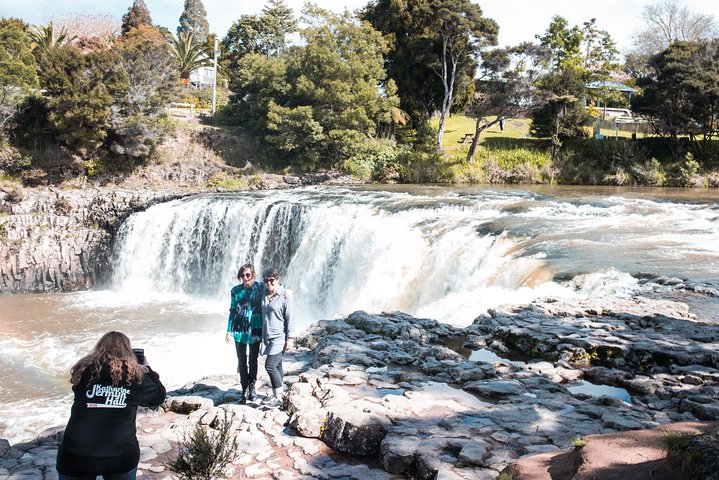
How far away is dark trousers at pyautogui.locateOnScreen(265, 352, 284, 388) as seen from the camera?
607cm

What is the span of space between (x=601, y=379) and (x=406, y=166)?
22.4 metres

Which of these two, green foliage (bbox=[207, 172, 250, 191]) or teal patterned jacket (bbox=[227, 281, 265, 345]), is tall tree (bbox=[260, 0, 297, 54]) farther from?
teal patterned jacket (bbox=[227, 281, 265, 345])

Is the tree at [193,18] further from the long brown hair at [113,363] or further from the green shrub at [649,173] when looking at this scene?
the long brown hair at [113,363]

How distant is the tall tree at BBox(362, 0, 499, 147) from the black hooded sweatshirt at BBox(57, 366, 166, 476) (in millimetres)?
26041

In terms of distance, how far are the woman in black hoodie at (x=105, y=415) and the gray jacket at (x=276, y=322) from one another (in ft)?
8.13

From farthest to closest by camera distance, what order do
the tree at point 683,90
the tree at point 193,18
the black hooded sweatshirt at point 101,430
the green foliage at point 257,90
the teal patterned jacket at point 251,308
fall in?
the tree at point 193,18, the green foliage at point 257,90, the tree at point 683,90, the teal patterned jacket at point 251,308, the black hooded sweatshirt at point 101,430

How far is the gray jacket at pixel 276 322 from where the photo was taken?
6016mm

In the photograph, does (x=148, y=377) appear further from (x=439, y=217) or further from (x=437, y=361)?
(x=439, y=217)

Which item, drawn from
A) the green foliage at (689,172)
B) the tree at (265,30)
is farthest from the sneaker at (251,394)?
the tree at (265,30)

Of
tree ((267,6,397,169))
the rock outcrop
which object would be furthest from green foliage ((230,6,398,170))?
the rock outcrop

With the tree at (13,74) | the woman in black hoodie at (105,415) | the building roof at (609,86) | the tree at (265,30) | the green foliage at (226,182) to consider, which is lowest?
the woman in black hoodie at (105,415)

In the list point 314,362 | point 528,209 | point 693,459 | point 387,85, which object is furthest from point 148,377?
point 387,85

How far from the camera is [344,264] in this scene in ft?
47.3

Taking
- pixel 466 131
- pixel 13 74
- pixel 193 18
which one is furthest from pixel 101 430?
pixel 193 18
